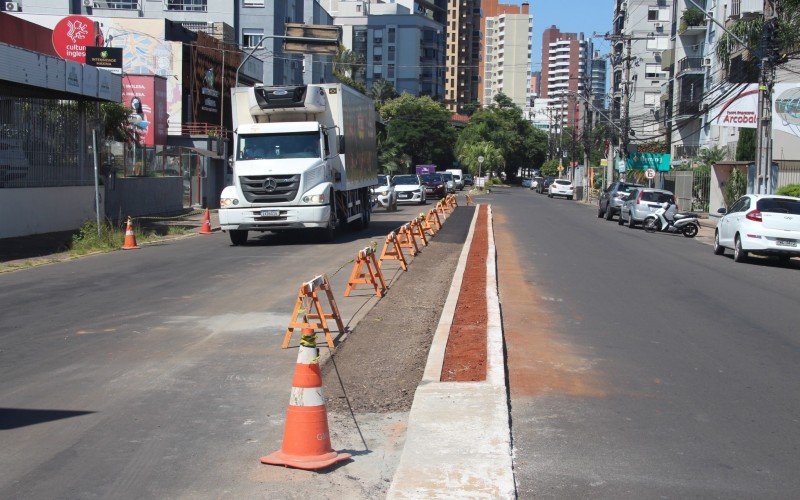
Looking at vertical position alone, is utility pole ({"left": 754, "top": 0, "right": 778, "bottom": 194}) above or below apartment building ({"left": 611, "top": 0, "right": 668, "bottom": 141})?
below

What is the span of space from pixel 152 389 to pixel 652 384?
4.43 meters

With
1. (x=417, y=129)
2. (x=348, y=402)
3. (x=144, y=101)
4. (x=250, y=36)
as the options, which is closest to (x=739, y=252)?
(x=348, y=402)

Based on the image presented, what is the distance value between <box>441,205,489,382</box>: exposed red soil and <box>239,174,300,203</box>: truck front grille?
608cm

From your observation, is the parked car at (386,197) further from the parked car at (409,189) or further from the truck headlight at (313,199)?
the truck headlight at (313,199)

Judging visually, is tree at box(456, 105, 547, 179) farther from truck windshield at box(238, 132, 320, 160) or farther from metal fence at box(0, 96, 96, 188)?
truck windshield at box(238, 132, 320, 160)

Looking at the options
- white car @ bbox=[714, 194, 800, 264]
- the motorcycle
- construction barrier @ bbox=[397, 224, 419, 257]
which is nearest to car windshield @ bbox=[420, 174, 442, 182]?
the motorcycle

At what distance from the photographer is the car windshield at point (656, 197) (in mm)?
34000

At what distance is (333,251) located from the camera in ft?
67.2

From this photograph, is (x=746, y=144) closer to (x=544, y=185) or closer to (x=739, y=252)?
(x=739, y=252)

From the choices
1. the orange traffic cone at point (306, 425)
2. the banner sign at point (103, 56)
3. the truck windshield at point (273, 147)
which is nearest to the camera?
the orange traffic cone at point (306, 425)

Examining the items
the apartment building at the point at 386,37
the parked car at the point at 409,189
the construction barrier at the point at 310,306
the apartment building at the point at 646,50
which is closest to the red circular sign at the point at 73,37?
the parked car at the point at 409,189

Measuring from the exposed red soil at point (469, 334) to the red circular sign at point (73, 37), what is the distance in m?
28.5

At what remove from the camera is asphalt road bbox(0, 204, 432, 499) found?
5.43m

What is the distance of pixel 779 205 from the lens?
2081 centimetres
